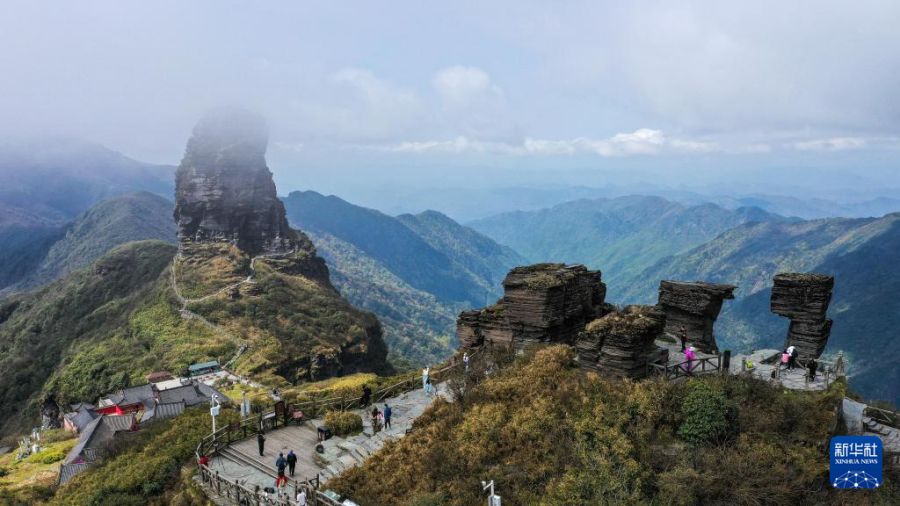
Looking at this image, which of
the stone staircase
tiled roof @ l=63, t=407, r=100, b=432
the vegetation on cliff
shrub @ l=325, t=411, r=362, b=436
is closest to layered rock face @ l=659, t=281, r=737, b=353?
the stone staircase

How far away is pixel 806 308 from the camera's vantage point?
28.2m

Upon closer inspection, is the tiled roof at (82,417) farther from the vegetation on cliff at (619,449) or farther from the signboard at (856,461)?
the signboard at (856,461)

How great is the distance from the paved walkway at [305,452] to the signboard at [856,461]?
51.5ft

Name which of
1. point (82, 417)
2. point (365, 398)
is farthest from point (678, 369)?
point (82, 417)

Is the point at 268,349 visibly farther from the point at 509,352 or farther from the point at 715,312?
the point at 715,312

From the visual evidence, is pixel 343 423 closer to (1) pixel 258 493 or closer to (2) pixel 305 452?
(2) pixel 305 452

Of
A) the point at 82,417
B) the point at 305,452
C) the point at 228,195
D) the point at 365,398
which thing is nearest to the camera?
the point at 305,452

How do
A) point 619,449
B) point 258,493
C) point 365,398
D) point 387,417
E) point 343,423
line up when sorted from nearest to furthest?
1. point 619,449
2. point 258,493
3. point 387,417
4. point 343,423
5. point 365,398

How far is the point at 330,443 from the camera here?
1003 inches

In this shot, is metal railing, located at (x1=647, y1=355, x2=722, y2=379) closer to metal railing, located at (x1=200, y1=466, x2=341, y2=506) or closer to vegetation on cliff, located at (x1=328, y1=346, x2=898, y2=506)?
vegetation on cliff, located at (x1=328, y1=346, x2=898, y2=506)

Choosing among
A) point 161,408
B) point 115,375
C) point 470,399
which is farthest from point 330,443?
point 115,375

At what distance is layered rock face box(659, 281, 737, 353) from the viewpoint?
101ft

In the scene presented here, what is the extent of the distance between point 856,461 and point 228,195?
389ft

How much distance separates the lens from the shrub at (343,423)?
26438 mm
